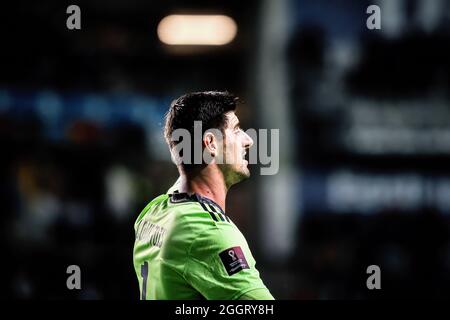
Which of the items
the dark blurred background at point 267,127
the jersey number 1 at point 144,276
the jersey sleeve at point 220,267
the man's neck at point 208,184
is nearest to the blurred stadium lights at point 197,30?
the dark blurred background at point 267,127

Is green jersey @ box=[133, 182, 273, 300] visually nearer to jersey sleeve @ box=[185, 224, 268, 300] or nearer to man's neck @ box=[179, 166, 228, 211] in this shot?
jersey sleeve @ box=[185, 224, 268, 300]

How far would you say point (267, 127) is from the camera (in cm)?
896

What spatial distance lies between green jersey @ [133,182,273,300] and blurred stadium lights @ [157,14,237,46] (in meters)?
6.64

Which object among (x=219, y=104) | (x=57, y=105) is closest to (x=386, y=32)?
(x=57, y=105)

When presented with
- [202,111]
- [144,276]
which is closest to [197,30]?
[202,111]

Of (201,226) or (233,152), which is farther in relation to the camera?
(233,152)

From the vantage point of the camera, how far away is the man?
9.43ft

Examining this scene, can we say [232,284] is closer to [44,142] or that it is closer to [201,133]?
[201,133]

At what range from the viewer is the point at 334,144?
31.2ft

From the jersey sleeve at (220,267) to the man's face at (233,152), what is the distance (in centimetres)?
43

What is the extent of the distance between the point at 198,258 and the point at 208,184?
448 mm

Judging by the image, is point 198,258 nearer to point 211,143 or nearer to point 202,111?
point 211,143

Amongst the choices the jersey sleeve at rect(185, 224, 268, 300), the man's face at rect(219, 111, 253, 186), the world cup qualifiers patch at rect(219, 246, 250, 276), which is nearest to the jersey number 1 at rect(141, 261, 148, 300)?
the jersey sleeve at rect(185, 224, 268, 300)

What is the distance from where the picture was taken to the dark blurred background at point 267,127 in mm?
7262
